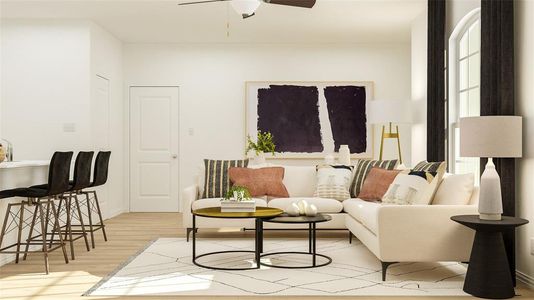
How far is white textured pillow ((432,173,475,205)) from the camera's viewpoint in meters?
4.43

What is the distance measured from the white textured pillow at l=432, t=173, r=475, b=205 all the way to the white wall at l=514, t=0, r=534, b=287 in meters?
0.35

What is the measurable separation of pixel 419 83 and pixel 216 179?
285 centimetres

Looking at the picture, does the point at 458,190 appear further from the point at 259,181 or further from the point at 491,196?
the point at 259,181

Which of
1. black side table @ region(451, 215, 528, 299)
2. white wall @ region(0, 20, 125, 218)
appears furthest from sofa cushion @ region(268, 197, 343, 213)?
white wall @ region(0, 20, 125, 218)

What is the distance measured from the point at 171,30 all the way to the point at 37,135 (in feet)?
7.57

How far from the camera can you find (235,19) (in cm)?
730

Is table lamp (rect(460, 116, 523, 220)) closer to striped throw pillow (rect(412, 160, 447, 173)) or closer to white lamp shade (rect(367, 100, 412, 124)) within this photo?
striped throw pillow (rect(412, 160, 447, 173))

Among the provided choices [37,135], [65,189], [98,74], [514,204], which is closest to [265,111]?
[98,74]

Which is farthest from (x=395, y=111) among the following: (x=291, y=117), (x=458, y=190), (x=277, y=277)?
(x=277, y=277)

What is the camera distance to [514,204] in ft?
13.7

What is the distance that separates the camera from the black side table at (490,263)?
378 centimetres

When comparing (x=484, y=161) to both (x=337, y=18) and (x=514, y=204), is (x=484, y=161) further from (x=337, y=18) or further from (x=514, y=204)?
(x=337, y=18)

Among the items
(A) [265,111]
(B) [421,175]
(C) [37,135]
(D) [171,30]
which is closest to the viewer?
(B) [421,175]

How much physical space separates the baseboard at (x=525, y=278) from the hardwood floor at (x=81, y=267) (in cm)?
5
